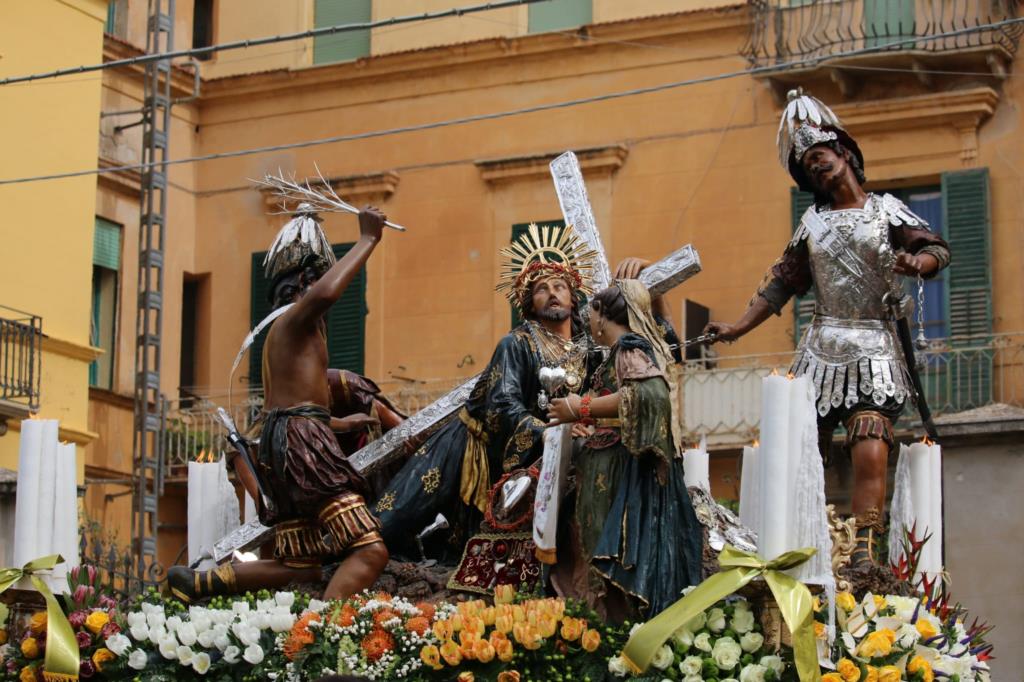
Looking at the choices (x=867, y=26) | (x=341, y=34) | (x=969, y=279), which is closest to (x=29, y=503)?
(x=969, y=279)

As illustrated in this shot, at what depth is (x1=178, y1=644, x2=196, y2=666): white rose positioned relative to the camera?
9.95 m

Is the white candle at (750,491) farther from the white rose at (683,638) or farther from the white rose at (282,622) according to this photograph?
the white rose at (282,622)

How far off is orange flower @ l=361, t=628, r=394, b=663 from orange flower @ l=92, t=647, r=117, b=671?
1316mm

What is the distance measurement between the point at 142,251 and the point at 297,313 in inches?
530

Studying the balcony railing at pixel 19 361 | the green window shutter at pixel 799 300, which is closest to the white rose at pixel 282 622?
the balcony railing at pixel 19 361

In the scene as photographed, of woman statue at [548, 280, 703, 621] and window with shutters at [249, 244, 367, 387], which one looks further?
window with shutters at [249, 244, 367, 387]

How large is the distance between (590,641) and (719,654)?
0.52 m

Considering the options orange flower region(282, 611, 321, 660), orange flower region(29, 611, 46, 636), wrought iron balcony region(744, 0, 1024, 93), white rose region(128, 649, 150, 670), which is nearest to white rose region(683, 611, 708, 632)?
orange flower region(282, 611, 321, 660)

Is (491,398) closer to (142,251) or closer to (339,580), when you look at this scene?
(339,580)

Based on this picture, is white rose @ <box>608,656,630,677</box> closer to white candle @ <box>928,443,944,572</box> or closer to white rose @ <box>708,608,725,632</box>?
white rose @ <box>708,608,725,632</box>

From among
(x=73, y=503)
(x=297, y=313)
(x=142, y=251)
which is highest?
(x=142, y=251)

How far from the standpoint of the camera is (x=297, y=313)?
10242mm

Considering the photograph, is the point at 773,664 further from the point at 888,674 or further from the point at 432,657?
the point at 432,657

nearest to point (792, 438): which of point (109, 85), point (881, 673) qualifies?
point (881, 673)
